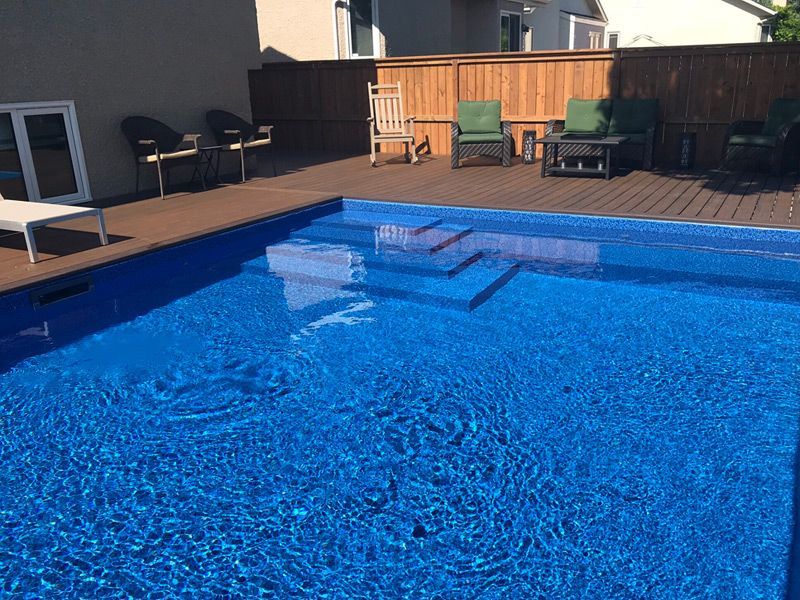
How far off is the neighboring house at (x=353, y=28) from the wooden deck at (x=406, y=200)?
4.71 meters

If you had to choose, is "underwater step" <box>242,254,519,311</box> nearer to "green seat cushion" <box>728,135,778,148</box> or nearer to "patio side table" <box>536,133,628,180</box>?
"patio side table" <box>536,133,628,180</box>

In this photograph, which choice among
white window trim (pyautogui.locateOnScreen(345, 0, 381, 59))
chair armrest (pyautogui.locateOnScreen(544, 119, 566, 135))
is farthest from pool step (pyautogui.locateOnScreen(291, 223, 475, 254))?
white window trim (pyautogui.locateOnScreen(345, 0, 381, 59))

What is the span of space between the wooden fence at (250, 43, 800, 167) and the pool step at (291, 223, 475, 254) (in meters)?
3.84

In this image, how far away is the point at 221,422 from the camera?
370 centimetres

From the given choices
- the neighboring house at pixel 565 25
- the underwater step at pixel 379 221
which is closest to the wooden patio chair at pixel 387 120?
the underwater step at pixel 379 221

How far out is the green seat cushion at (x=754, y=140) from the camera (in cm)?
776

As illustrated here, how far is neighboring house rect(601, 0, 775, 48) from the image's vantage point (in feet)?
83.3

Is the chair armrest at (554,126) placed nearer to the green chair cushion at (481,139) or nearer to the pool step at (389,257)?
the green chair cushion at (481,139)

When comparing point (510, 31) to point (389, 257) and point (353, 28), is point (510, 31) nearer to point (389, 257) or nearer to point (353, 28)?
point (353, 28)

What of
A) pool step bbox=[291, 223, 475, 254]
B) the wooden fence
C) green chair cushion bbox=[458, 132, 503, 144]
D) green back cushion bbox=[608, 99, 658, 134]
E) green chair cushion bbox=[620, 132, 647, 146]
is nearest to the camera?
pool step bbox=[291, 223, 475, 254]

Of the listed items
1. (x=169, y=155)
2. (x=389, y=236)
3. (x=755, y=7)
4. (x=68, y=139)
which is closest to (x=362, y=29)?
(x=169, y=155)

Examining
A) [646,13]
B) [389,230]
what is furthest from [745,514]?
[646,13]

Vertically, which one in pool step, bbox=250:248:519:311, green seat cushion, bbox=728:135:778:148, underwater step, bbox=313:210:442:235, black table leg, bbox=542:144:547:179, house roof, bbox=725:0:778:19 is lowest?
pool step, bbox=250:248:519:311

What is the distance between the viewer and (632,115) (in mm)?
8844
